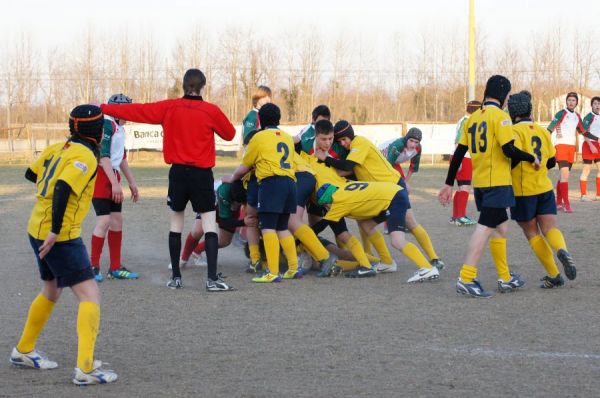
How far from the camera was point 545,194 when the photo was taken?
8.20 meters

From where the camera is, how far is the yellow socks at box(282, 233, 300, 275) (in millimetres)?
8875

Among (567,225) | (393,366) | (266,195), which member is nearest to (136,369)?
(393,366)

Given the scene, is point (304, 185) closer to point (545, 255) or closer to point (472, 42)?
point (545, 255)

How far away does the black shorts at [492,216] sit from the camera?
7.75 m

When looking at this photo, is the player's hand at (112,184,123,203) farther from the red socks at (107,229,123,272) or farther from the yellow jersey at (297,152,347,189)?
the yellow jersey at (297,152,347,189)

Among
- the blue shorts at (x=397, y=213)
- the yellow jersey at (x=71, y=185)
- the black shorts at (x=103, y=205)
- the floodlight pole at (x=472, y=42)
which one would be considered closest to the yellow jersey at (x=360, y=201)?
the blue shorts at (x=397, y=213)

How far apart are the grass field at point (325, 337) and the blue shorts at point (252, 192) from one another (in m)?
0.82

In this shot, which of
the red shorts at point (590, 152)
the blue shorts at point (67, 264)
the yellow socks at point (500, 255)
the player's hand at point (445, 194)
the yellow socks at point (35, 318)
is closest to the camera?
the blue shorts at point (67, 264)

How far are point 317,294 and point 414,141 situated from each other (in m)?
4.22

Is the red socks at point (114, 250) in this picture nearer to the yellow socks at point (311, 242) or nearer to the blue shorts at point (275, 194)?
the blue shorts at point (275, 194)

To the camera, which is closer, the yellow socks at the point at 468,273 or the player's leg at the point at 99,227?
the yellow socks at the point at 468,273

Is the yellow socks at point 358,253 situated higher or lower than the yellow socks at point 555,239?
lower

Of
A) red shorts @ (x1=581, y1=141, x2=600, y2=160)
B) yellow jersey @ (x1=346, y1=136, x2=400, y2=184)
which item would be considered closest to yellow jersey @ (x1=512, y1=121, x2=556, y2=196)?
yellow jersey @ (x1=346, y1=136, x2=400, y2=184)

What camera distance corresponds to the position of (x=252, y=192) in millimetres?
9156
